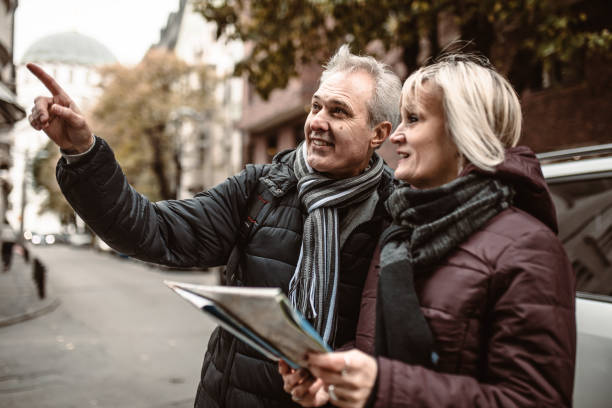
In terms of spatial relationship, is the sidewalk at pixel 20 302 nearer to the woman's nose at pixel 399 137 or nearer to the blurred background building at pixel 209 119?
the blurred background building at pixel 209 119

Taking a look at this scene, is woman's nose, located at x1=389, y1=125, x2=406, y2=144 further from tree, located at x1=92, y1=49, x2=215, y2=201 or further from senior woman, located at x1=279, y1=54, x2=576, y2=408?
tree, located at x1=92, y1=49, x2=215, y2=201

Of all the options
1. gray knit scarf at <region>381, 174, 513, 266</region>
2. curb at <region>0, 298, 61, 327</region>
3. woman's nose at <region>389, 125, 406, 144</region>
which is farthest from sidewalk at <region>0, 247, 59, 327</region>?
gray knit scarf at <region>381, 174, 513, 266</region>

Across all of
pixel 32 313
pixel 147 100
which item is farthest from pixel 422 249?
pixel 147 100

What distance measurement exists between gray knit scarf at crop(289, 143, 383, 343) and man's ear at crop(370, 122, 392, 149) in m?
0.15

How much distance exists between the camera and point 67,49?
52.5m

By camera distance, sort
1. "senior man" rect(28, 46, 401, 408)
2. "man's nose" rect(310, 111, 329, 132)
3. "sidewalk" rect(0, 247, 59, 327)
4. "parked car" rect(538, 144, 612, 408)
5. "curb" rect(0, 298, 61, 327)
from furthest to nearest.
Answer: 1. "sidewalk" rect(0, 247, 59, 327)
2. "curb" rect(0, 298, 61, 327)
3. "parked car" rect(538, 144, 612, 408)
4. "man's nose" rect(310, 111, 329, 132)
5. "senior man" rect(28, 46, 401, 408)

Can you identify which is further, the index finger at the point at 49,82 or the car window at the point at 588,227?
the car window at the point at 588,227

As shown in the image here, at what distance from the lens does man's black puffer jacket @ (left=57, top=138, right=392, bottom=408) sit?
5.89ft

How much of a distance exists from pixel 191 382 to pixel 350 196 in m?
5.46

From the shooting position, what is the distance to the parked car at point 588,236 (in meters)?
2.47

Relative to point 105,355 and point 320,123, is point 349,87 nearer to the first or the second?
point 320,123

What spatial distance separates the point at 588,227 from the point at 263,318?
260 centimetres

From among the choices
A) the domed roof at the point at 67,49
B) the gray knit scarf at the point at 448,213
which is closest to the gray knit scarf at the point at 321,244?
the gray knit scarf at the point at 448,213

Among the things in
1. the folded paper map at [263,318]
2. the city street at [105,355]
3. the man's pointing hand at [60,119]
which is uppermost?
the man's pointing hand at [60,119]
